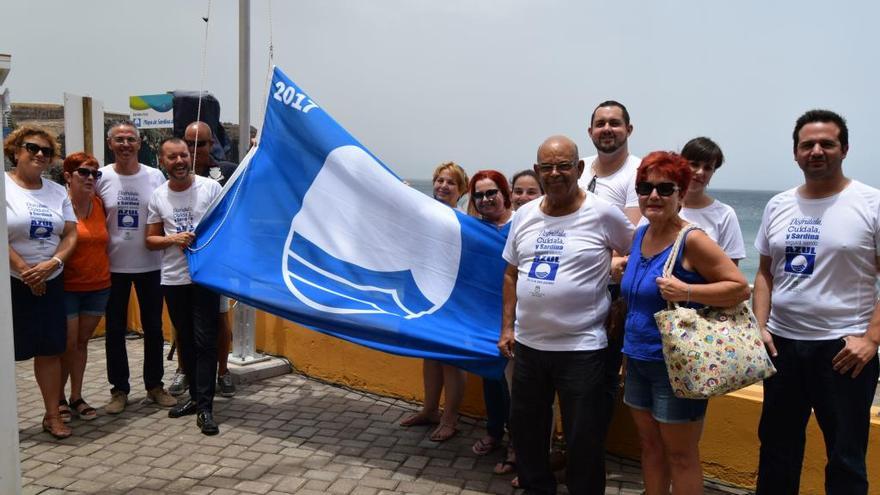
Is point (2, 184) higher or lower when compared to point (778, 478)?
higher

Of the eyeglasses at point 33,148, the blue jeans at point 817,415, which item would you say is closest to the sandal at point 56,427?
the eyeglasses at point 33,148

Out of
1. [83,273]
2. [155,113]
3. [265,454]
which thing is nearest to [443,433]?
[265,454]

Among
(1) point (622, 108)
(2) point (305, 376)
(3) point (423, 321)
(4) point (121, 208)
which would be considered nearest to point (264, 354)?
(2) point (305, 376)

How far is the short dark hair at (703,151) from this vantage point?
13.1 ft

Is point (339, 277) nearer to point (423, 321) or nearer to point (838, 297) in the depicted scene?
point (423, 321)

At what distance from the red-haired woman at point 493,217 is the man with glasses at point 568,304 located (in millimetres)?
741

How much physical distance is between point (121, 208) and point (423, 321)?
2.64 meters

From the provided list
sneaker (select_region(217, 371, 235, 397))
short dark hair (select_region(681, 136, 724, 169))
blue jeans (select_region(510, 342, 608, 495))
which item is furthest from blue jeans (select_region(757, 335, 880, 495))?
sneaker (select_region(217, 371, 235, 397))

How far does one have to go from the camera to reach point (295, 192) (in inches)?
192

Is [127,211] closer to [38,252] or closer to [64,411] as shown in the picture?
[38,252]

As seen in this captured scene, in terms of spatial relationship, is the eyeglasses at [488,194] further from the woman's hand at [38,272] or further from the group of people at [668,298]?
the woman's hand at [38,272]

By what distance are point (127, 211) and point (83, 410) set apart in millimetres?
1525

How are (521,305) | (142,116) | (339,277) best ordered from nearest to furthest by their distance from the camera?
(521,305), (339,277), (142,116)

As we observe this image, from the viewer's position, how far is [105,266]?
206 inches
